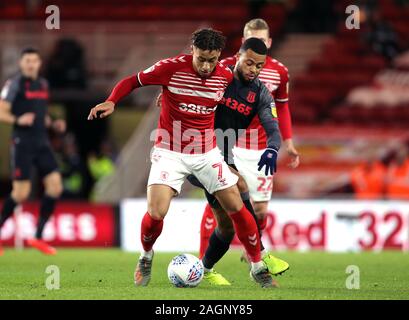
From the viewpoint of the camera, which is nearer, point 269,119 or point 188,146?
point 188,146

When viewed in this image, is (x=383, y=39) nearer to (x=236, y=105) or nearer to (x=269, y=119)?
(x=236, y=105)

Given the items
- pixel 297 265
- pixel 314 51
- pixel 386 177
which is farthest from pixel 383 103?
pixel 297 265

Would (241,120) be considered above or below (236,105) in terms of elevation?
below

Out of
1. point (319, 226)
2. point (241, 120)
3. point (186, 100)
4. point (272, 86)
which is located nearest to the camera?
point (186, 100)

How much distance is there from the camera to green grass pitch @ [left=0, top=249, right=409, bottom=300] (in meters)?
8.32

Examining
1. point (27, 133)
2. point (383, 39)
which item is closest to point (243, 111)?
point (27, 133)

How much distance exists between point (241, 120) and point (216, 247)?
1050mm

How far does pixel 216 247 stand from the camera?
934 cm

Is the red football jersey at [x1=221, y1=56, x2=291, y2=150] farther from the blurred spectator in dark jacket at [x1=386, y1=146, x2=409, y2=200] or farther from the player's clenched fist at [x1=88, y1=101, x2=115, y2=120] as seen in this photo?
the blurred spectator in dark jacket at [x1=386, y1=146, x2=409, y2=200]

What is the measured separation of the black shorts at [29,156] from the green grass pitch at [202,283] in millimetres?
990

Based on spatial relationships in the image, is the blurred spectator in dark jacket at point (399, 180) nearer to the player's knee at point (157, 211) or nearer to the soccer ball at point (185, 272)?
the soccer ball at point (185, 272)

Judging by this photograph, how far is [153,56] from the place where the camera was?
18.7 meters

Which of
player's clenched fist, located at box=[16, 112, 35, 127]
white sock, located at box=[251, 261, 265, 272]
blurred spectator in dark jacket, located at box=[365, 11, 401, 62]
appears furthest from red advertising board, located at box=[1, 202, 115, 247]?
white sock, located at box=[251, 261, 265, 272]

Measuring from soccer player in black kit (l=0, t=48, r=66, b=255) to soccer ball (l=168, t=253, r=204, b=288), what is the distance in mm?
4984
